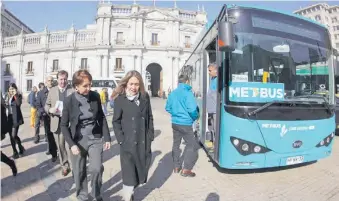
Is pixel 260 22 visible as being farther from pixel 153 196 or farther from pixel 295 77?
pixel 153 196

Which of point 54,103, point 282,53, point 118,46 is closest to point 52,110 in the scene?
point 54,103

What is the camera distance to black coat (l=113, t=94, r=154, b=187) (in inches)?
133

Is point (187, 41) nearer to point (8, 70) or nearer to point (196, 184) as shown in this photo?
point (8, 70)

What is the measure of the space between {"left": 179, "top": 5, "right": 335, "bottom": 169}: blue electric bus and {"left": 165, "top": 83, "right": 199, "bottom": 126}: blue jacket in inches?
20.2

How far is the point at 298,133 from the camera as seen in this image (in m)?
4.61

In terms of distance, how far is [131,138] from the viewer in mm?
3363

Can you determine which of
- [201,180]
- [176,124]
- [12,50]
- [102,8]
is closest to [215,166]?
[201,180]

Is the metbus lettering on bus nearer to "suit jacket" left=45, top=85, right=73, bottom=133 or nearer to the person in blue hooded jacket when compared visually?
the person in blue hooded jacket

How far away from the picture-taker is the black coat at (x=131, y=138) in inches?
133

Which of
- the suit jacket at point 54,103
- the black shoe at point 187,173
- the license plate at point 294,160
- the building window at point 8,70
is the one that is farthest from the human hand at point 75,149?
the building window at point 8,70

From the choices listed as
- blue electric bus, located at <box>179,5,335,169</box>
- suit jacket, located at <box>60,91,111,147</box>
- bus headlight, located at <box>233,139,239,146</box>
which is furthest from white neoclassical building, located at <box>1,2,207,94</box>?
suit jacket, located at <box>60,91,111,147</box>

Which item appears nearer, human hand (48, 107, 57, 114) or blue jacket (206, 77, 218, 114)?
human hand (48, 107, 57, 114)

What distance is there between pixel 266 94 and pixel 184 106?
1474mm

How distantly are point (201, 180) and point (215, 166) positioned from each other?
3.09 ft
